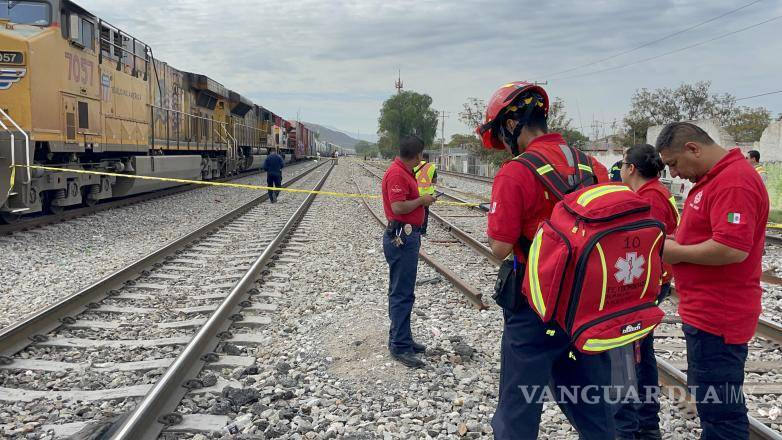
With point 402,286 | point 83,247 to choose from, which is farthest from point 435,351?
point 83,247

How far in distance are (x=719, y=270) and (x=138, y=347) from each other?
438 centimetres

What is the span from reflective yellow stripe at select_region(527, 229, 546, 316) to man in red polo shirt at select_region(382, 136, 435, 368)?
95.2 inches

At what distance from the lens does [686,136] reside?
111 inches

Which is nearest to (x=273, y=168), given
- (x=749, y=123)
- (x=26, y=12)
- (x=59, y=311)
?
(x=26, y=12)

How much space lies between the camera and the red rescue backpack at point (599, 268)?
1975 millimetres

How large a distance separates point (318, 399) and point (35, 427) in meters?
1.72

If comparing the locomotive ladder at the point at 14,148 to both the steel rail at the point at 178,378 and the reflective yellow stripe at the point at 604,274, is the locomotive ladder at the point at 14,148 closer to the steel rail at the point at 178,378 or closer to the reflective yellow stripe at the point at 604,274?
the steel rail at the point at 178,378

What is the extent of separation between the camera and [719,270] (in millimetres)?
2727

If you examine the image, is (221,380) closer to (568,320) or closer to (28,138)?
(568,320)

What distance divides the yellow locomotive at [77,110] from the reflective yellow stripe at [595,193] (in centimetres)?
955

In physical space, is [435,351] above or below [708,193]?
below

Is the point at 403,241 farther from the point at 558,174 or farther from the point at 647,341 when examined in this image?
the point at 558,174

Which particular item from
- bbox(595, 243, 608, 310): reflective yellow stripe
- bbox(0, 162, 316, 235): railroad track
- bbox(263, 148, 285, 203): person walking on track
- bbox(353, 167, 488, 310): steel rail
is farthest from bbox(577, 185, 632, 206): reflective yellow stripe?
bbox(263, 148, 285, 203): person walking on track

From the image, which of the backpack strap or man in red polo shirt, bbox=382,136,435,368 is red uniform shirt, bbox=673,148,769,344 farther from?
man in red polo shirt, bbox=382,136,435,368
